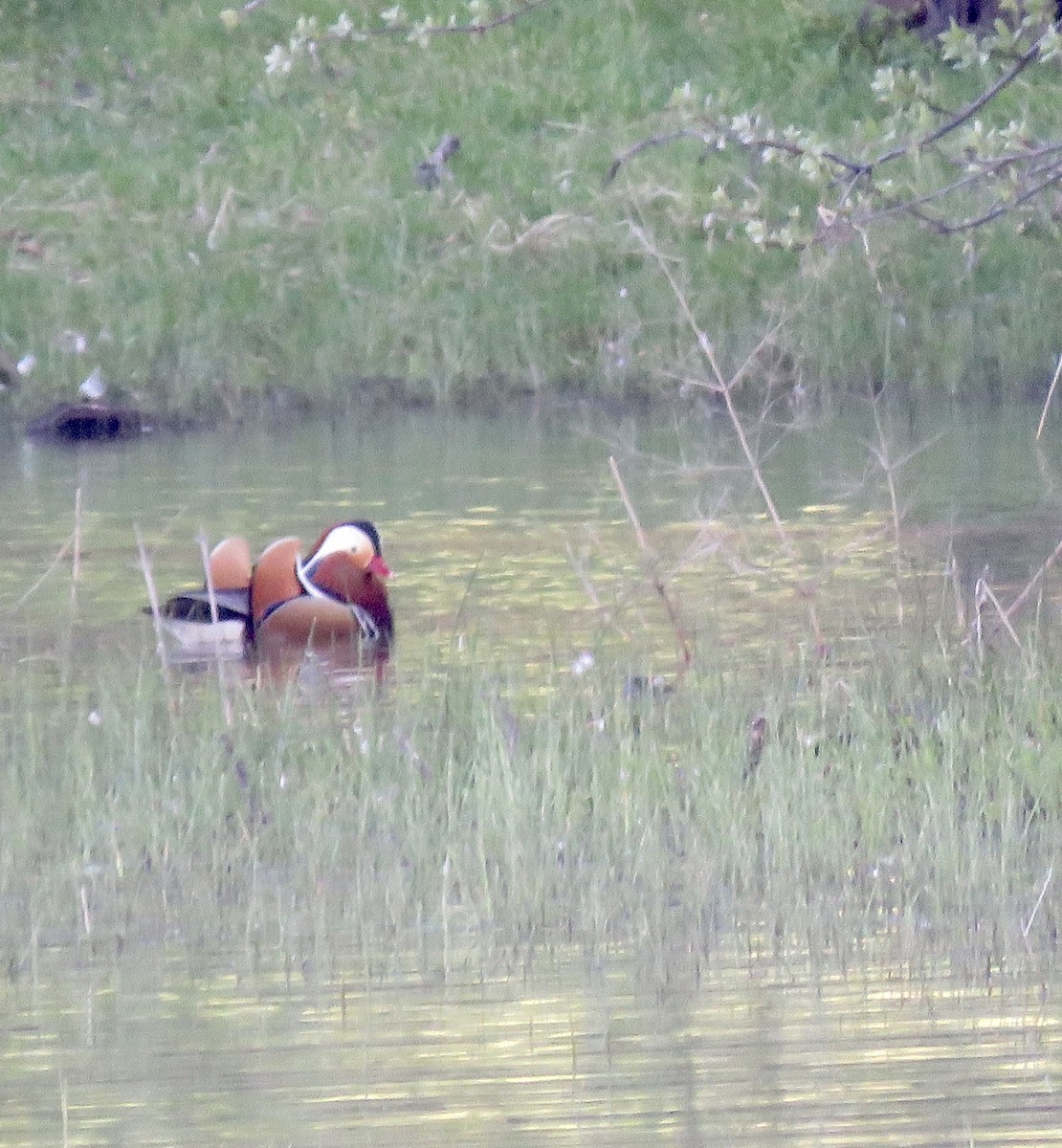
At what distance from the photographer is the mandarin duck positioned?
26.1 feet

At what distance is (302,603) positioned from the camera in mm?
7996

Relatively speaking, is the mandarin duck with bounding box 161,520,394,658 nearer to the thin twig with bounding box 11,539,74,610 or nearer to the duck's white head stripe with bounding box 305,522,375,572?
the duck's white head stripe with bounding box 305,522,375,572

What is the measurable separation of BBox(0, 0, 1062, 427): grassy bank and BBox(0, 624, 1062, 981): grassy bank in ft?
24.4

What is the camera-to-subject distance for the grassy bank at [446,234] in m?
15.1

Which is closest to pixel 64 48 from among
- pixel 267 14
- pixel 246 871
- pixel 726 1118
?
pixel 267 14

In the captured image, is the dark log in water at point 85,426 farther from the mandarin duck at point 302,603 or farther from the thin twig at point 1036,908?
the thin twig at point 1036,908

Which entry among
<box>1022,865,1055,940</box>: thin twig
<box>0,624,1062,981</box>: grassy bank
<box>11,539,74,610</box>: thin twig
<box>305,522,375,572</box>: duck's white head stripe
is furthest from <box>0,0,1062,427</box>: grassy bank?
<box>1022,865,1055,940</box>: thin twig

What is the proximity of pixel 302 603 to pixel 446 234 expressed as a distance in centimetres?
891

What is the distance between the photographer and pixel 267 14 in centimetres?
2064

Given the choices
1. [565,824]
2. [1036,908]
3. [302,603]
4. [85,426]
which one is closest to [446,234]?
[85,426]

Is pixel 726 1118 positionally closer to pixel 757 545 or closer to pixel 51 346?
pixel 757 545

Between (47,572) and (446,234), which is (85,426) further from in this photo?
(47,572)

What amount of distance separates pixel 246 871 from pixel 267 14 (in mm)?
16327

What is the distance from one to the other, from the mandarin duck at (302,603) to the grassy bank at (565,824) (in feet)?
5.09
